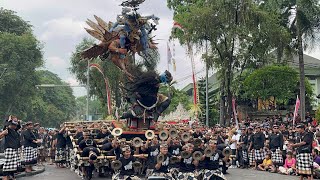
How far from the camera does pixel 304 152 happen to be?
14195 millimetres

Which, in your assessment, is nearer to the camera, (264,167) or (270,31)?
(264,167)

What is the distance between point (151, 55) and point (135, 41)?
1.68 m

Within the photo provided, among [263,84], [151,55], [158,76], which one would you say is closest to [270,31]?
[263,84]

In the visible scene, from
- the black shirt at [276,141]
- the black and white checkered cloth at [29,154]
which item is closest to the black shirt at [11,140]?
the black and white checkered cloth at [29,154]

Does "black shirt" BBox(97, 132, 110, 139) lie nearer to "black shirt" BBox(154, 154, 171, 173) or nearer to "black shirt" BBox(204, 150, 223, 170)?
"black shirt" BBox(154, 154, 171, 173)

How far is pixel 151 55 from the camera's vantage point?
2264 centimetres

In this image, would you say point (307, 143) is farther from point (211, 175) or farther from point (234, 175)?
point (234, 175)

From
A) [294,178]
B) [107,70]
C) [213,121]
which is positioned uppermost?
[107,70]

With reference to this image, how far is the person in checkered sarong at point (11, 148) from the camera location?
45.4 ft

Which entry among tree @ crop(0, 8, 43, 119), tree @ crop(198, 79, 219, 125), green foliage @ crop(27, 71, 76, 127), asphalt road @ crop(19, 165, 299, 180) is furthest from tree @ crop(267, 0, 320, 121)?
green foliage @ crop(27, 71, 76, 127)

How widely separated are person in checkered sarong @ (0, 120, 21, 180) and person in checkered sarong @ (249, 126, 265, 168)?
33.3 ft

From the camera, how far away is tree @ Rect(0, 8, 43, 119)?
4191 cm

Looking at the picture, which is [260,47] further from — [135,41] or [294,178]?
[294,178]

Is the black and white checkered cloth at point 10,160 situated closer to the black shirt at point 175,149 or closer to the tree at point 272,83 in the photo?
the black shirt at point 175,149
